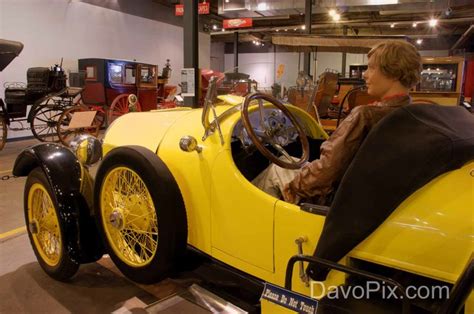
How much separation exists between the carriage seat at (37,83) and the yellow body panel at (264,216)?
6015 mm

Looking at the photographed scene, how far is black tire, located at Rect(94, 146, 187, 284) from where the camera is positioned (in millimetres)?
1817

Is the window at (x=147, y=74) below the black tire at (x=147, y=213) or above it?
above

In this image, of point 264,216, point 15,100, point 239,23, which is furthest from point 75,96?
point 264,216

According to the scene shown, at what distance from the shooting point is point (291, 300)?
130 cm

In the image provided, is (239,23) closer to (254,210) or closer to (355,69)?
(355,69)

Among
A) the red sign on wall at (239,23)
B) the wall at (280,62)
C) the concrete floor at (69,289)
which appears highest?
the red sign on wall at (239,23)

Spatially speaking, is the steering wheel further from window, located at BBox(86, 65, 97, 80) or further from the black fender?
window, located at BBox(86, 65, 97, 80)

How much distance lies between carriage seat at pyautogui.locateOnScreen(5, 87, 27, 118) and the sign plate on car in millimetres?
7410

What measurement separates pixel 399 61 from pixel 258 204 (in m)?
0.78

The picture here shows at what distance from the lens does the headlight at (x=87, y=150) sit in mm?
2477

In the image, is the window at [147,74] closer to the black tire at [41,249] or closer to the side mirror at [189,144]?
the black tire at [41,249]

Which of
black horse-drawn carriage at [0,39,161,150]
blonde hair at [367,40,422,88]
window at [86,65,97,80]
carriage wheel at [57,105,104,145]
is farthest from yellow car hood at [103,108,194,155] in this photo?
window at [86,65,97,80]

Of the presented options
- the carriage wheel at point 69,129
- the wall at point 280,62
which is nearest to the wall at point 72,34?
the carriage wheel at point 69,129

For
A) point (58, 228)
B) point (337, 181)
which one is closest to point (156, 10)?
point (58, 228)
